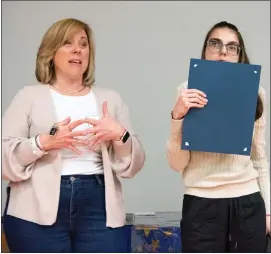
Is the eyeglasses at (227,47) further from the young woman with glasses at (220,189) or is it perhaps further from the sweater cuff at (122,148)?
the sweater cuff at (122,148)

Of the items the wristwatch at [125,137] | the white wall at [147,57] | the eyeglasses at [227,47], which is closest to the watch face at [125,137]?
the wristwatch at [125,137]

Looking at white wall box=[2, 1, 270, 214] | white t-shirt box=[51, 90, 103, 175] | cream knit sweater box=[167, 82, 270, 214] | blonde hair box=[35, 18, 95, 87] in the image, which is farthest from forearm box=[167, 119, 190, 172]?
white wall box=[2, 1, 270, 214]

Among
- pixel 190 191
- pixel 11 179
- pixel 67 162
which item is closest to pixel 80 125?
pixel 67 162

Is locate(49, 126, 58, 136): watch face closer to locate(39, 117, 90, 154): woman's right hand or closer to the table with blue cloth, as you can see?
locate(39, 117, 90, 154): woman's right hand

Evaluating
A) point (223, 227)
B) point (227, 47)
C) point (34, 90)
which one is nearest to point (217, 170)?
point (223, 227)

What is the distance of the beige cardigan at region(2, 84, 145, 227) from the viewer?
1251 mm

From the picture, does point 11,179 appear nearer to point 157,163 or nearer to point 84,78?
point 84,78

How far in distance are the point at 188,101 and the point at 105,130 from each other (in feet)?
0.85

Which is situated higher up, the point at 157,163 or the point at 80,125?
the point at 80,125

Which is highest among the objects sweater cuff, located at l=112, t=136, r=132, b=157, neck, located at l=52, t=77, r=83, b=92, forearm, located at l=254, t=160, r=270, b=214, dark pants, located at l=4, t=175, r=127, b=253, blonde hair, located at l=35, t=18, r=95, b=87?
blonde hair, located at l=35, t=18, r=95, b=87

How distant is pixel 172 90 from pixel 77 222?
1439 millimetres

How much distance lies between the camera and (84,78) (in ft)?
4.64

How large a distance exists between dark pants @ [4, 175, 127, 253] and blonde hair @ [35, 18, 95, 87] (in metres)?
0.34

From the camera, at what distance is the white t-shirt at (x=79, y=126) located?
1.29 m
